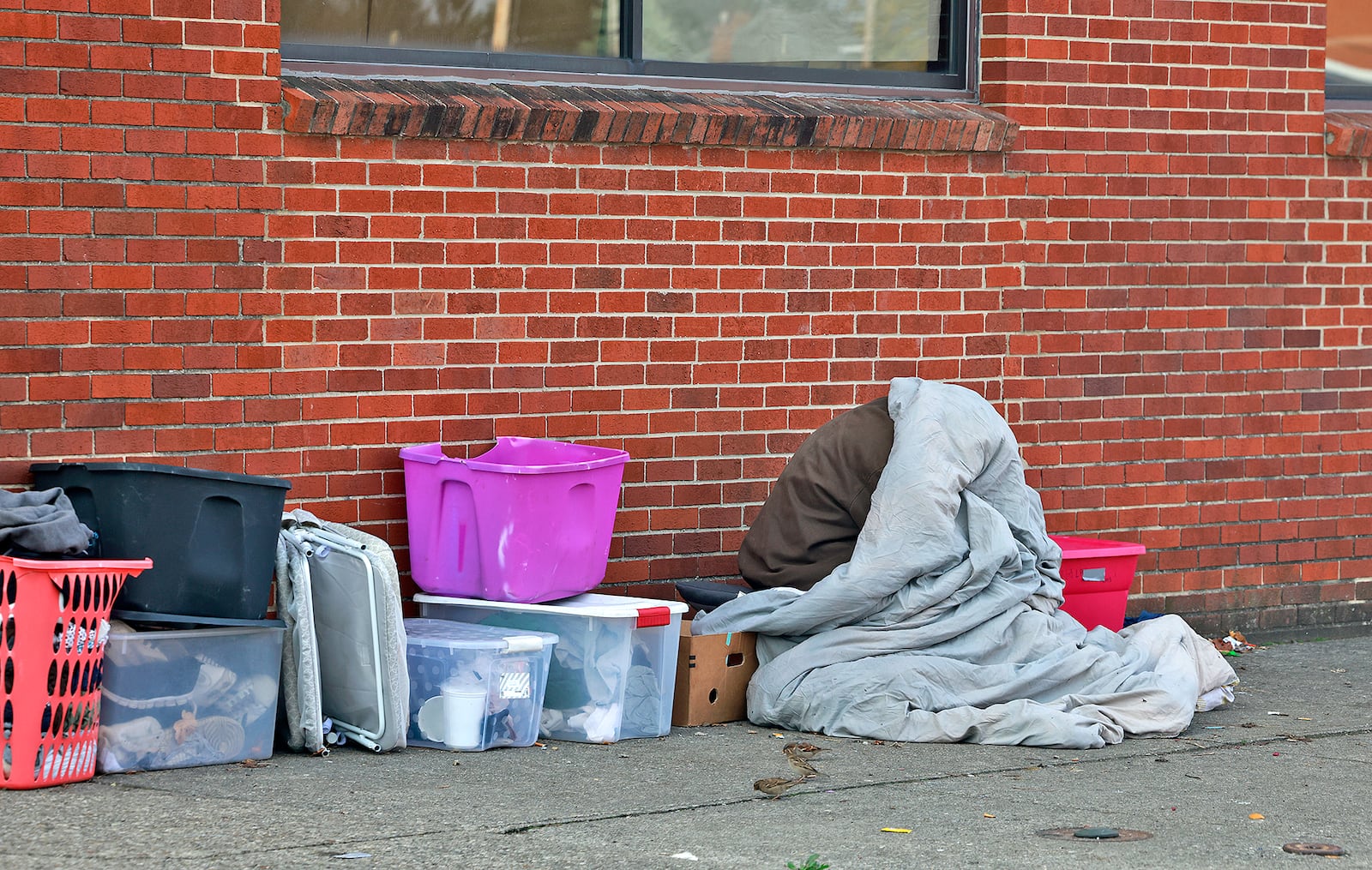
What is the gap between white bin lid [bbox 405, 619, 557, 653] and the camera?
17.8 feet

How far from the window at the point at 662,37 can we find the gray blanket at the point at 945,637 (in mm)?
1647

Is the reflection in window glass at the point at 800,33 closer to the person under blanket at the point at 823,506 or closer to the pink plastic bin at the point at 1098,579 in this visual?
the person under blanket at the point at 823,506

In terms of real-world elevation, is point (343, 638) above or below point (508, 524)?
below

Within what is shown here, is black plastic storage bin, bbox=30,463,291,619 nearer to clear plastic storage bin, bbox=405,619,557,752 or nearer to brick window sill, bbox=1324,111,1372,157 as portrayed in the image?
clear plastic storage bin, bbox=405,619,557,752

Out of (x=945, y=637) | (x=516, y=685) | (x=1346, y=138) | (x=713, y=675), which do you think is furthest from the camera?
(x=1346, y=138)

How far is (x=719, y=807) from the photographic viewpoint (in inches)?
192

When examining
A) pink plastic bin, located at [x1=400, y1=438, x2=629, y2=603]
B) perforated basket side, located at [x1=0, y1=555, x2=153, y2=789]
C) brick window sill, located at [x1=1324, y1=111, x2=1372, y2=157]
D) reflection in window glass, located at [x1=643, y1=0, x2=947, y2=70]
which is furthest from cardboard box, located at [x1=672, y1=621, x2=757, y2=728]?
brick window sill, located at [x1=1324, y1=111, x2=1372, y2=157]

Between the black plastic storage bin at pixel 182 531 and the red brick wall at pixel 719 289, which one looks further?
the red brick wall at pixel 719 289

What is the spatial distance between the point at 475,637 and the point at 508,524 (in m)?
0.36

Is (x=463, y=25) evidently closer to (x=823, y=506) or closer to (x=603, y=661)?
(x=823, y=506)

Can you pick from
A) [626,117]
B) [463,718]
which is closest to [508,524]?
[463,718]

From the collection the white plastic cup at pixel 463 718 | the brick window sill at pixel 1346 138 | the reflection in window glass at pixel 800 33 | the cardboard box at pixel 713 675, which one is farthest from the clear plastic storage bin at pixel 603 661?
the brick window sill at pixel 1346 138

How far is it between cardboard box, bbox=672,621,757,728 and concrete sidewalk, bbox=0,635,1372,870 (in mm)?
76

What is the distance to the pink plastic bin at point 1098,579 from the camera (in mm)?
6688
